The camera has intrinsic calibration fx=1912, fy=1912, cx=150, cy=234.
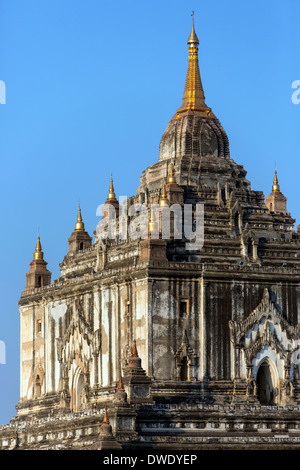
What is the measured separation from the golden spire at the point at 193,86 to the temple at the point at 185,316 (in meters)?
0.08

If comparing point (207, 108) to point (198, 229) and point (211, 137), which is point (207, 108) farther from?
point (198, 229)

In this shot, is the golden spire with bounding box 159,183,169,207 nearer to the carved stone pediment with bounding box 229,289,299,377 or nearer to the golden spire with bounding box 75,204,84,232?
the carved stone pediment with bounding box 229,289,299,377

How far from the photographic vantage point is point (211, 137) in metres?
113

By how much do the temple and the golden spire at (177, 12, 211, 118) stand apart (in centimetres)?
8

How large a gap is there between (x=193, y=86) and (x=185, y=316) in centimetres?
1676

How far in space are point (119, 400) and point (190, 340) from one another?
31.6ft

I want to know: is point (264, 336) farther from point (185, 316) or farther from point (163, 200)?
point (163, 200)

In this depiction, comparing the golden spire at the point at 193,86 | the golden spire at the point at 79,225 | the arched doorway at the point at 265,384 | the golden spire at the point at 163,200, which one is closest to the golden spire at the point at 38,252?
the golden spire at the point at 79,225

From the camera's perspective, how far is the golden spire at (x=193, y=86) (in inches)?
4510

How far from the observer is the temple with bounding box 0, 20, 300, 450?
98812 millimetres

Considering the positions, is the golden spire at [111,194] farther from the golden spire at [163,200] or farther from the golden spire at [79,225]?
the golden spire at [163,200]

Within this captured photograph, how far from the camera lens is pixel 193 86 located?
11481 cm

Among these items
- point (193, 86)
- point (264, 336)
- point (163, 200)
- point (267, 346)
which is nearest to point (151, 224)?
point (163, 200)

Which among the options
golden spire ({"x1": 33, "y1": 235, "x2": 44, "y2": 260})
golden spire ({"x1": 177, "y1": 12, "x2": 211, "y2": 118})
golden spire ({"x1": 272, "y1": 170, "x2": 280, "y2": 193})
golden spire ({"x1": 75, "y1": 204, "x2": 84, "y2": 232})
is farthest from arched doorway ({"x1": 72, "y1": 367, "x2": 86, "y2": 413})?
golden spire ({"x1": 177, "y1": 12, "x2": 211, "y2": 118})
